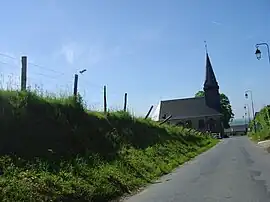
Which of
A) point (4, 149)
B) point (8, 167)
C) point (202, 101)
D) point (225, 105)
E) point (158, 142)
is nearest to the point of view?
point (8, 167)

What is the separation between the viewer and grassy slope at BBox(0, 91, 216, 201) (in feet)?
33.0

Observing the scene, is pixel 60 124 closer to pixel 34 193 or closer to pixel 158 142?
pixel 34 193

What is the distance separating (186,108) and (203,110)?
6087 millimetres

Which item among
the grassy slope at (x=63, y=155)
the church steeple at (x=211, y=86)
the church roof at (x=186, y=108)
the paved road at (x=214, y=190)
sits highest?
the church steeple at (x=211, y=86)

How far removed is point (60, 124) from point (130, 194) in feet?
15.2

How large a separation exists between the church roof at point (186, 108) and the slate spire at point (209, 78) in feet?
20.8

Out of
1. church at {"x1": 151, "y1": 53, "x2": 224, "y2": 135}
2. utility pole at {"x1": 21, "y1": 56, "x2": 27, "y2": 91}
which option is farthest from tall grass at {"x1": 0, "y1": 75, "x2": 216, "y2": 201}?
church at {"x1": 151, "y1": 53, "x2": 224, "y2": 135}

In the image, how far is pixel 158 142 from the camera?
28.7 metres

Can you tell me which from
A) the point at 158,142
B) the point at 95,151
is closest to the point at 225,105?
the point at 158,142

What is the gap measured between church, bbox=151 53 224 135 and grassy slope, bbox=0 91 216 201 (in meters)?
84.3

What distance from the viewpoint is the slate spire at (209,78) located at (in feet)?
352

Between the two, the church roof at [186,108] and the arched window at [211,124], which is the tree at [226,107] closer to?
the church roof at [186,108]

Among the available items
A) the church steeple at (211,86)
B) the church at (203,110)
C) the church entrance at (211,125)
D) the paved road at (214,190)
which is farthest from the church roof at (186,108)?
the paved road at (214,190)

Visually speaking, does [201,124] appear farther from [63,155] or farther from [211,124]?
[63,155]
